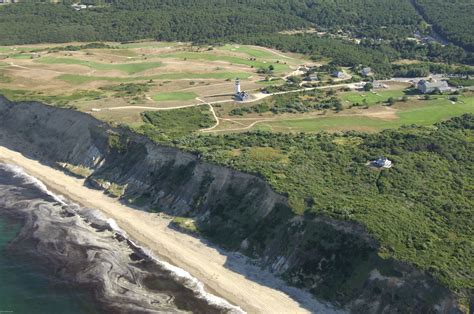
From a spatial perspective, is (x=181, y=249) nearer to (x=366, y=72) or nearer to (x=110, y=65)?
(x=366, y=72)

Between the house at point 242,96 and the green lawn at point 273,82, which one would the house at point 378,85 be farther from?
the house at point 242,96

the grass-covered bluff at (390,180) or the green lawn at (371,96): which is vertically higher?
the green lawn at (371,96)

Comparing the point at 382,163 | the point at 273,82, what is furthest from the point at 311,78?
the point at 382,163

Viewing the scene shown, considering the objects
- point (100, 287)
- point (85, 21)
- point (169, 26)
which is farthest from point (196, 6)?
point (100, 287)

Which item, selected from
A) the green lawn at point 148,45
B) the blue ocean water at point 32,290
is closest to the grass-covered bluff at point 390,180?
the blue ocean water at point 32,290

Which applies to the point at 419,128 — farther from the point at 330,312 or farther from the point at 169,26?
the point at 169,26
